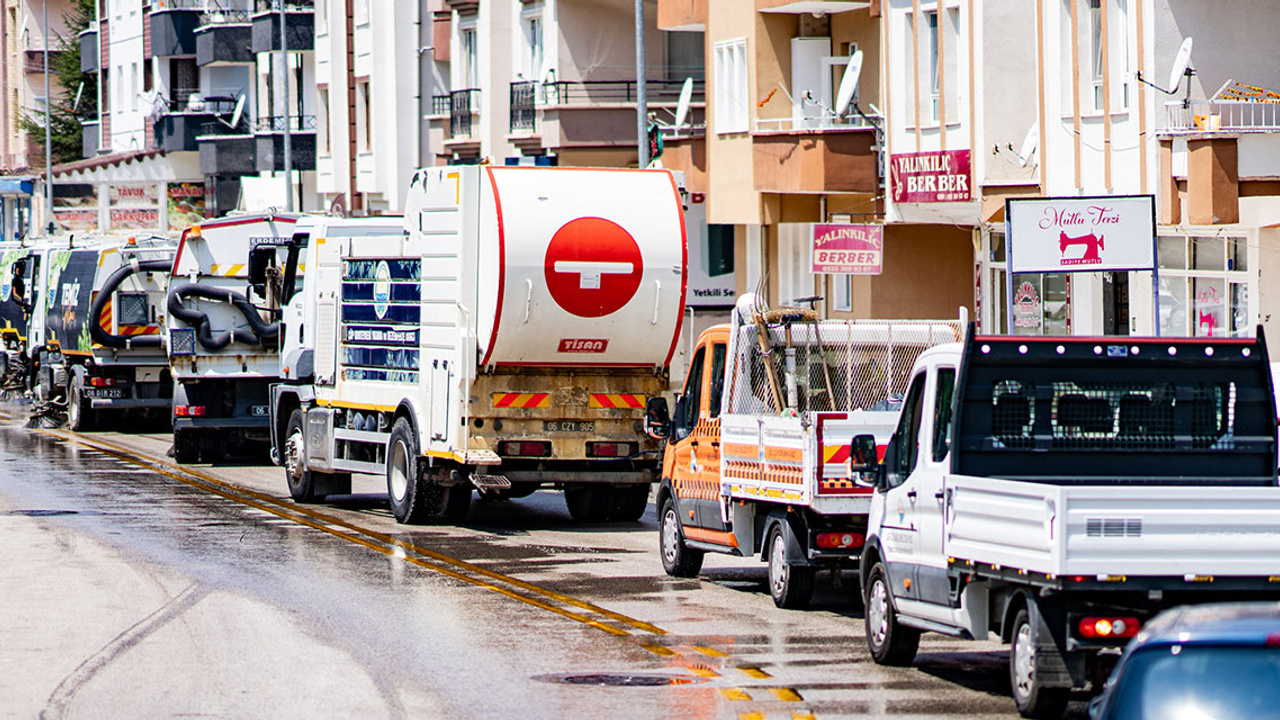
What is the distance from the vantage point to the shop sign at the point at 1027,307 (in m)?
31.8

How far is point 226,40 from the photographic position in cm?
7506

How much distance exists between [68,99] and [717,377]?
8476 cm

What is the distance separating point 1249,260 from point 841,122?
12.6m

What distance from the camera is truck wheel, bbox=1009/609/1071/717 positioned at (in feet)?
36.7

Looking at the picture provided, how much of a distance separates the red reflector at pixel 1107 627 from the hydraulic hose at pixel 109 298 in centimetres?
2657

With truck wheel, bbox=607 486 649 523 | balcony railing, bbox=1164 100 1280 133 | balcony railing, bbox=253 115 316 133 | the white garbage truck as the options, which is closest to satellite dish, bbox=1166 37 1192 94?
balcony railing, bbox=1164 100 1280 133

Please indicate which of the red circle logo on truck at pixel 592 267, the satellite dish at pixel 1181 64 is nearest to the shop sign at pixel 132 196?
the satellite dish at pixel 1181 64

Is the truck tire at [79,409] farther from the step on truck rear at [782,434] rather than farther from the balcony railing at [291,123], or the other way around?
the balcony railing at [291,123]

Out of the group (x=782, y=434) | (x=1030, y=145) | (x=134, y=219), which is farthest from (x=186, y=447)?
(x=134, y=219)

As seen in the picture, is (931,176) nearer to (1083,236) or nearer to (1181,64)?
(1181,64)

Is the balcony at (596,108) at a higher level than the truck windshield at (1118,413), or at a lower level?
higher

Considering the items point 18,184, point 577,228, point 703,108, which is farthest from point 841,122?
point 18,184

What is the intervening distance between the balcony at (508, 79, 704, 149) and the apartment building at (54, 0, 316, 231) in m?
18.2

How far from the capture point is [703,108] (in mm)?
46125
